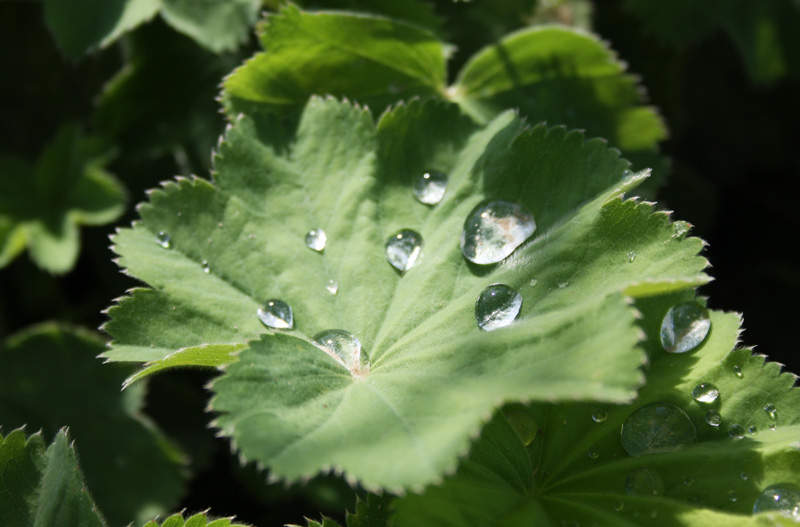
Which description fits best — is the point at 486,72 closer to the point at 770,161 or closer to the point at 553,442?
the point at 553,442

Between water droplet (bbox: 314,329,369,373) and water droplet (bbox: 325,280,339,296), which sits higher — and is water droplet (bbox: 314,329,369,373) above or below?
below

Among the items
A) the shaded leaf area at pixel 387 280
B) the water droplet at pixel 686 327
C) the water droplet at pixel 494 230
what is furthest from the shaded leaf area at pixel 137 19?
the water droplet at pixel 686 327

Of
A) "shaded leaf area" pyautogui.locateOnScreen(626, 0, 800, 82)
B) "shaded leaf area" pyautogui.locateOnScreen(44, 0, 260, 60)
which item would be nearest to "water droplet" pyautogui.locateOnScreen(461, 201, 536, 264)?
"shaded leaf area" pyautogui.locateOnScreen(44, 0, 260, 60)

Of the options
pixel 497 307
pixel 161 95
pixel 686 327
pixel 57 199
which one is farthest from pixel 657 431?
pixel 57 199

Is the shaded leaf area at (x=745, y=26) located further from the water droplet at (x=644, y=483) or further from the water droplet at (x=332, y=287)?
the water droplet at (x=644, y=483)

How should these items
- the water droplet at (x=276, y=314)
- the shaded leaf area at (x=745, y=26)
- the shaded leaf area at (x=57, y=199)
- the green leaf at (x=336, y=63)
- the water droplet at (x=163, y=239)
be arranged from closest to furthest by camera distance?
1. the water droplet at (x=276, y=314)
2. the water droplet at (x=163, y=239)
3. the green leaf at (x=336, y=63)
4. the shaded leaf area at (x=57, y=199)
5. the shaded leaf area at (x=745, y=26)

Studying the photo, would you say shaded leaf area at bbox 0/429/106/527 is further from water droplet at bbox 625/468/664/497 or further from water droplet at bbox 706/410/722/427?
water droplet at bbox 706/410/722/427
